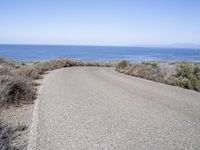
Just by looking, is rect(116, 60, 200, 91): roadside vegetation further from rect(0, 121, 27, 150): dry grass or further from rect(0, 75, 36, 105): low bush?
rect(0, 121, 27, 150): dry grass

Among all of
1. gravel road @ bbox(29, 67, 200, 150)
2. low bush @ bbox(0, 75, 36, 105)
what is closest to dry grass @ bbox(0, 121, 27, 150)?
gravel road @ bbox(29, 67, 200, 150)

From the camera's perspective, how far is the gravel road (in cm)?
609

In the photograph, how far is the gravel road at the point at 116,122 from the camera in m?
6.09

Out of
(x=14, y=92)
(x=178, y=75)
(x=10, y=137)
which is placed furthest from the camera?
(x=178, y=75)

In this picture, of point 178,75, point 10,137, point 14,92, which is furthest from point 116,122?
point 178,75

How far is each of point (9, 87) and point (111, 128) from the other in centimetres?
490

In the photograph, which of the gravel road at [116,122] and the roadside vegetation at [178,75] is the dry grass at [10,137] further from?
the roadside vegetation at [178,75]

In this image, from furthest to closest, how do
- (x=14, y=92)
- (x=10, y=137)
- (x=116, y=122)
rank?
(x=14, y=92) → (x=116, y=122) → (x=10, y=137)

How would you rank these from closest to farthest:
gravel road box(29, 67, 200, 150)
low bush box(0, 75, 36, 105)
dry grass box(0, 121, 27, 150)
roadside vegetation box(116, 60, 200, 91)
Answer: dry grass box(0, 121, 27, 150) < gravel road box(29, 67, 200, 150) < low bush box(0, 75, 36, 105) < roadside vegetation box(116, 60, 200, 91)

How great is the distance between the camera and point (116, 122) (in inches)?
308

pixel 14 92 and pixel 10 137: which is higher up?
pixel 14 92

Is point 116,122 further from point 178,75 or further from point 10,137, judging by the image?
point 178,75

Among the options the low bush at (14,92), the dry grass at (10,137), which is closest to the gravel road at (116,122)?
the dry grass at (10,137)

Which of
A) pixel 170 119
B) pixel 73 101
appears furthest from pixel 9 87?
pixel 170 119
